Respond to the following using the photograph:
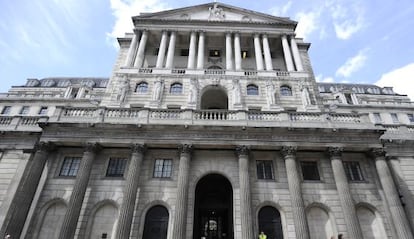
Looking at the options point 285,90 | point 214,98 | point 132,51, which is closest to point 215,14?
point 132,51

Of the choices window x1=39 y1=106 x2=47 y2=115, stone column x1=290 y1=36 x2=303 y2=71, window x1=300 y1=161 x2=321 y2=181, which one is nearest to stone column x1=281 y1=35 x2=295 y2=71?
stone column x1=290 y1=36 x2=303 y2=71

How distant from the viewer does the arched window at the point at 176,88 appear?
2346 centimetres

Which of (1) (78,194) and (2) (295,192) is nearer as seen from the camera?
(1) (78,194)

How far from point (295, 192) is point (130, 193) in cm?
1122

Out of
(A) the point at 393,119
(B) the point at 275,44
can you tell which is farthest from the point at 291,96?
(A) the point at 393,119

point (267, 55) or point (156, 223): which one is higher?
point (267, 55)

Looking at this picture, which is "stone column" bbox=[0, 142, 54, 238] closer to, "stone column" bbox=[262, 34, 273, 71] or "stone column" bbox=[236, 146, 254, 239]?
"stone column" bbox=[236, 146, 254, 239]

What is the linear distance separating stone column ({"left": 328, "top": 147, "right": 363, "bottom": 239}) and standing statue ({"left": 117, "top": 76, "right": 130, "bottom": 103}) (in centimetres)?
1847

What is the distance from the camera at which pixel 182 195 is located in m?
15.4

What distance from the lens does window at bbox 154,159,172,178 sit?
57.4ft

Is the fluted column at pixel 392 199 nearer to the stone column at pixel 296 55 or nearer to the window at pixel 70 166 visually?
the stone column at pixel 296 55

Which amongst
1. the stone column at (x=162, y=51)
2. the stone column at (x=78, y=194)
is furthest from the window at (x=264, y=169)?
the stone column at (x=162, y=51)

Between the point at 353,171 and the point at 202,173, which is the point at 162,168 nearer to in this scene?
the point at 202,173

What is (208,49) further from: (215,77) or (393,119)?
(393,119)
